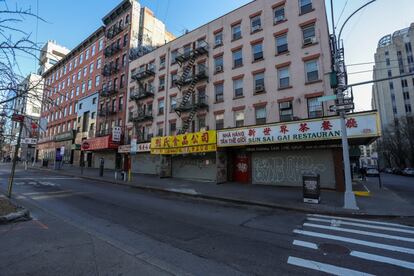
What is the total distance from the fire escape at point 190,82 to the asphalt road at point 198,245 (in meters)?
15.5

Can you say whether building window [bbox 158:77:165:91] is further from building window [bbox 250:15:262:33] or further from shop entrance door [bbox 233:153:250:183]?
shop entrance door [bbox 233:153:250:183]

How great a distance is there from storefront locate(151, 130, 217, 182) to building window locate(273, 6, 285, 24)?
11.0 metres

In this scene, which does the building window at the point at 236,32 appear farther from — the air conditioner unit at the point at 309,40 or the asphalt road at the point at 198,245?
the asphalt road at the point at 198,245

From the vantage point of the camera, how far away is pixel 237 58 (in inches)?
881

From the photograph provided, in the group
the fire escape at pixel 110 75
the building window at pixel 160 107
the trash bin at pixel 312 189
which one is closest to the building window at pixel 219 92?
the building window at pixel 160 107

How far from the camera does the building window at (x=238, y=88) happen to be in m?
21.5

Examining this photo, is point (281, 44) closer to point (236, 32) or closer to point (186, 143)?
point (236, 32)

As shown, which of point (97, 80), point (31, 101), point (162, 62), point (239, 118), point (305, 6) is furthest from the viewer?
point (97, 80)

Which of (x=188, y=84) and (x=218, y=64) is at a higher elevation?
(x=218, y=64)

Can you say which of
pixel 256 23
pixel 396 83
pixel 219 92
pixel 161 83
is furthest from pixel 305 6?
pixel 396 83

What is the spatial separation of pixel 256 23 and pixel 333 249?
68.8 ft

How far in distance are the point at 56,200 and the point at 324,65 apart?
61.5 feet

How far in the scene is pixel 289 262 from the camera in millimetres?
4648

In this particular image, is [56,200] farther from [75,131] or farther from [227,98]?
[75,131]
